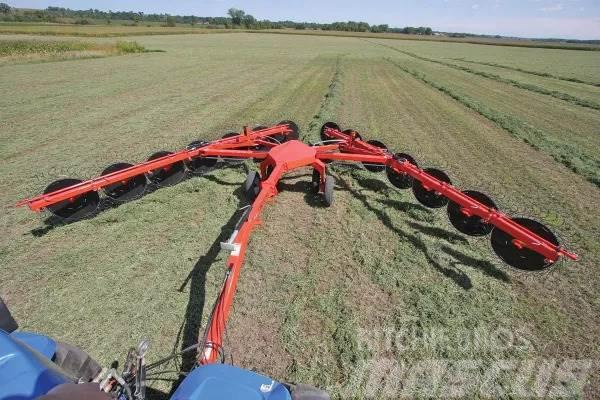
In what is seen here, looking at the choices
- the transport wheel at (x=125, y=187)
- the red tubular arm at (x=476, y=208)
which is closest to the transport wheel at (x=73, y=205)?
the transport wheel at (x=125, y=187)

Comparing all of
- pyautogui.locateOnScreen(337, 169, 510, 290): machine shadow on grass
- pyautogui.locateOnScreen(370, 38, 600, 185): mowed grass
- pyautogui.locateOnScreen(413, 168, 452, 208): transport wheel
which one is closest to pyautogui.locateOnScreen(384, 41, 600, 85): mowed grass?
pyautogui.locateOnScreen(370, 38, 600, 185): mowed grass

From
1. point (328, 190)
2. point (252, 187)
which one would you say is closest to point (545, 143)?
point (328, 190)

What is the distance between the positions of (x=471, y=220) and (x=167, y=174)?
550cm

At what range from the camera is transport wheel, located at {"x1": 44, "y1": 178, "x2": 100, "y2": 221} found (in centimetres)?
559

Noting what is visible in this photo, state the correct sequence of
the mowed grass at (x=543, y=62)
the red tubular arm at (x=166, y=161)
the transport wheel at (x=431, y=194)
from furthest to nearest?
the mowed grass at (x=543, y=62), the transport wheel at (x=431, y=194), the red tubular arm at (x=166, y=161)

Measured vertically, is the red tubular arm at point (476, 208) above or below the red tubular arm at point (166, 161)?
above

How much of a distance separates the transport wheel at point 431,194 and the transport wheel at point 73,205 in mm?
5326

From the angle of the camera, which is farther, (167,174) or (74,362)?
(167,174)

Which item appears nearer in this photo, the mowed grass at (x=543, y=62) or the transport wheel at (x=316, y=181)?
the transport wheel at (x=316, y=181)

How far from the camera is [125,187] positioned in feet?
21.3

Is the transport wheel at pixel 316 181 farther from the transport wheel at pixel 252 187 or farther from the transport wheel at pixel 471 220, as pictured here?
the transport wheel at pixel 471 220

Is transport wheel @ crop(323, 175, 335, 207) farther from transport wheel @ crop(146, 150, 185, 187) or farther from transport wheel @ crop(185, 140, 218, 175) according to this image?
transport wheel @ crop(146, 150, 185, 187)

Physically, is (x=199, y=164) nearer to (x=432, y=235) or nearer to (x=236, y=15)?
(x=432, y=235)

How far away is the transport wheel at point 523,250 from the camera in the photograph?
14.4 ft
